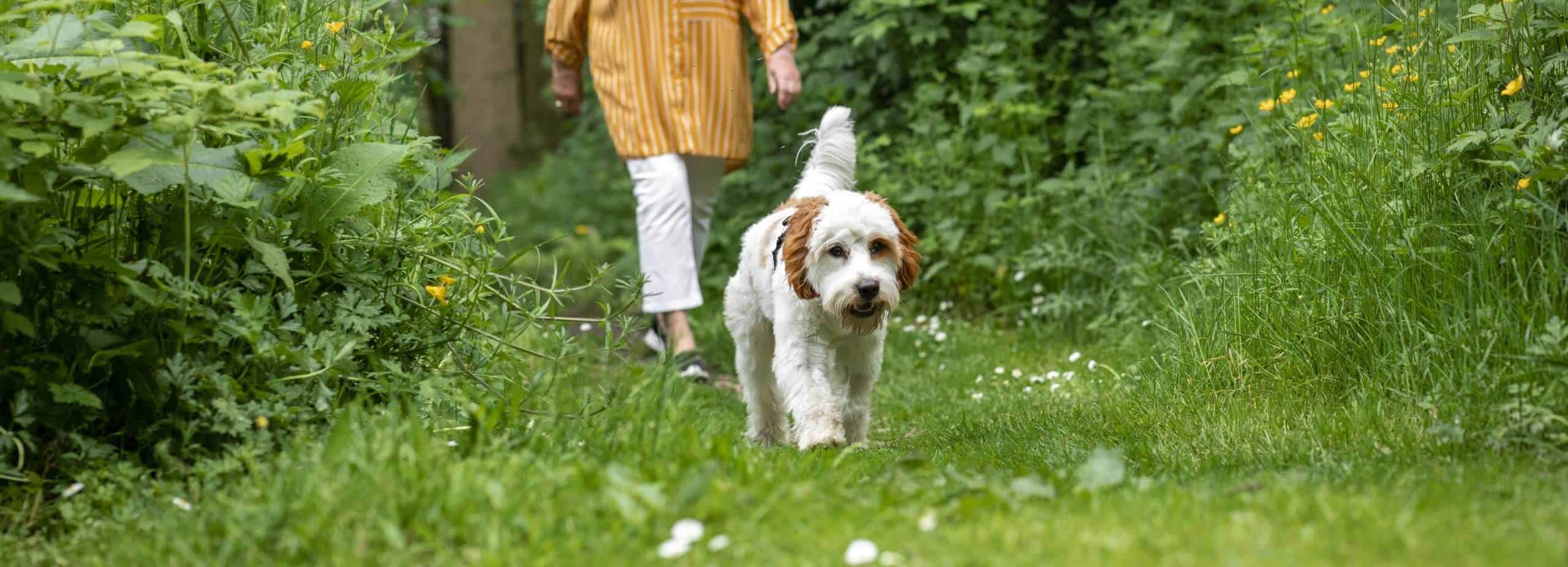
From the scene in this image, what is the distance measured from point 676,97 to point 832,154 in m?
1.41

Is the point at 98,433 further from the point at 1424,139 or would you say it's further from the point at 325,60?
the point at 1424,139

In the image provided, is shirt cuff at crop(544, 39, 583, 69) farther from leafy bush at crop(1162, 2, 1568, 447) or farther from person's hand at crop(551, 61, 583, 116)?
leafy bush at crop(1162, 2, 1568, 447)

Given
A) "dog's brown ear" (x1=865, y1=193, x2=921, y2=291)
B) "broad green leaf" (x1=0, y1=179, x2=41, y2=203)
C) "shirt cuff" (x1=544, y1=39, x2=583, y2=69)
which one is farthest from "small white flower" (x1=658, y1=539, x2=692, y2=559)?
"shirt cuff" (x1=544, y1=39, x2=583, y2=69)

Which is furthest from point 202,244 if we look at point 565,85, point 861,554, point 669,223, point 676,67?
point 565,85

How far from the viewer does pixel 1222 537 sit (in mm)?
2492

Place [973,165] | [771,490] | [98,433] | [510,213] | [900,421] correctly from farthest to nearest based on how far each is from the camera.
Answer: [510,213] → [973,165] → [900,421] → [98,433] → [771,490]

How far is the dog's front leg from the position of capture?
442cm

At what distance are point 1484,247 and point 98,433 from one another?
141 inches

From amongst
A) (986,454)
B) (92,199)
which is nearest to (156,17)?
(92,199)

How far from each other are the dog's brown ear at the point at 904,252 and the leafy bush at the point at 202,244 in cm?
118

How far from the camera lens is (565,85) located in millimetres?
6637

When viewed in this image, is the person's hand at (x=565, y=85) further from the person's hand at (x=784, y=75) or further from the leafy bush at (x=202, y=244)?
the leafy bush at (x=202, y=244)

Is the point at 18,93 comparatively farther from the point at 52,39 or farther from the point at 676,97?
the point at 676,97

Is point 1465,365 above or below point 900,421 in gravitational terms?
above
